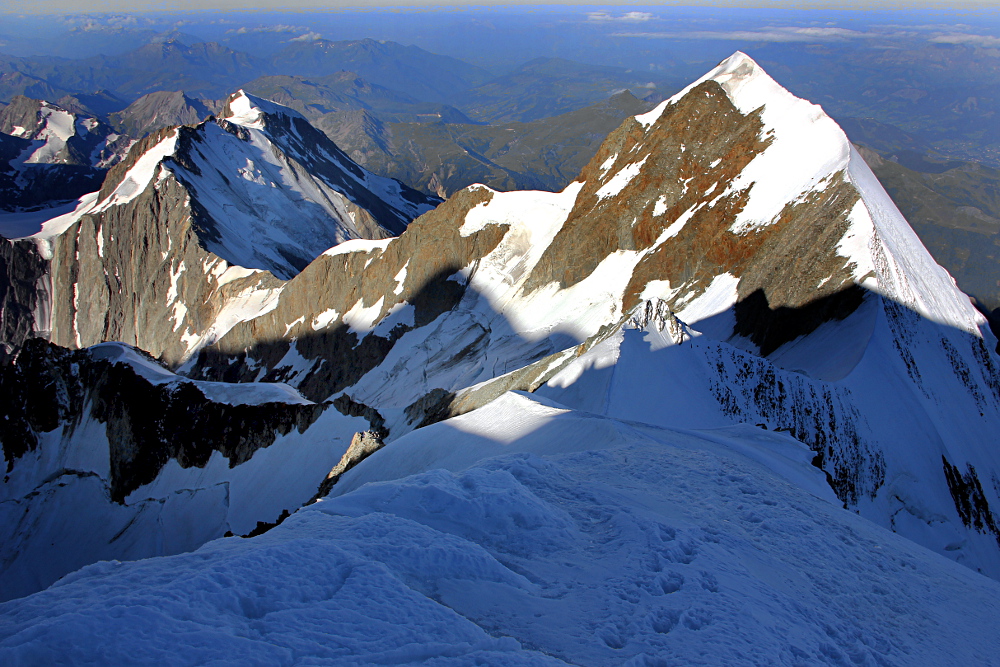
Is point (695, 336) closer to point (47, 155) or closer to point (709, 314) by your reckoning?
point (709, 314)

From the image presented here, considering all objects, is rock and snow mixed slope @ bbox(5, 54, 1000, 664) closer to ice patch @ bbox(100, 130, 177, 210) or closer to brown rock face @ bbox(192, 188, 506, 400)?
brown rock face @ bbox(192, 188, 506, 400)

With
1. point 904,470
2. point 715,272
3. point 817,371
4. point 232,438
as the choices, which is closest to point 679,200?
point 715,272

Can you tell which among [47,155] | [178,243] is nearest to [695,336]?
[178,243]

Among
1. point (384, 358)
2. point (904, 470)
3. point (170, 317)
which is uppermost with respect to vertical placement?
point (904, 470)

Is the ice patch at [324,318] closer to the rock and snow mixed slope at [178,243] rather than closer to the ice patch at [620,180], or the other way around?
the rock and snow mixed slope at [178,243]

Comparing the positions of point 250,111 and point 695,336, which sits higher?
point 250,111

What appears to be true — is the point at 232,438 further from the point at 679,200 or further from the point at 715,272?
the point at 679,200
